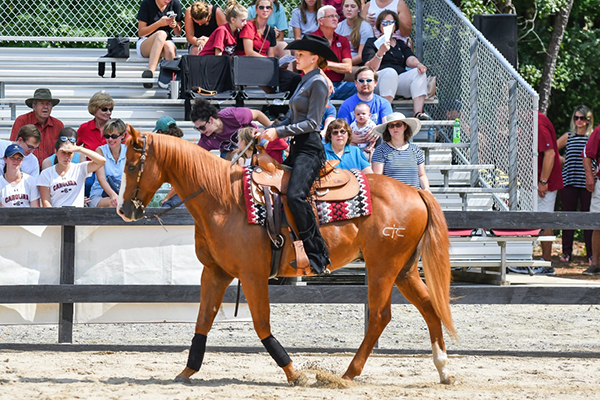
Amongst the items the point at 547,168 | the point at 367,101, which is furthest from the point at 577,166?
the point at 367,101

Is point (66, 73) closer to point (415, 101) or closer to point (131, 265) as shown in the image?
point (415, 101)

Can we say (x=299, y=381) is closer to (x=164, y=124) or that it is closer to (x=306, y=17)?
(x=164, y=124)

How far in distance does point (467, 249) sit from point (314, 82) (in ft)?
16.8

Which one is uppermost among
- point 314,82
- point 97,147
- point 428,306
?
point 314,82

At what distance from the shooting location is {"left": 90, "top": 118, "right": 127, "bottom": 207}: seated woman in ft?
29.7

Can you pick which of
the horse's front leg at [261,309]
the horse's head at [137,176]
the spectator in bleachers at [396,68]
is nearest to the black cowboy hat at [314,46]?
the horse's head at [137,176]

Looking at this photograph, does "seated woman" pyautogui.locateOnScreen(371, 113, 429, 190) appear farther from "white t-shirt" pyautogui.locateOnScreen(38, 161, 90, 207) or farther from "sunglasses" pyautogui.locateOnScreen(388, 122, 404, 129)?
"white t-shirt" pyautogui.locateOnScreen(38, 161, 90, 207)

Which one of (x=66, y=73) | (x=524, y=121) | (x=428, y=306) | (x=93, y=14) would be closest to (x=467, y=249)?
(x=524, y=121)

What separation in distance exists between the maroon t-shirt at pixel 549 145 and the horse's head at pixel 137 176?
8315 mm

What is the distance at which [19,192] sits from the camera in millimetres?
8758

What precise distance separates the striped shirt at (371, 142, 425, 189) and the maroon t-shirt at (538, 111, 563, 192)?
4.45m

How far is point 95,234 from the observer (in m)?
7.85

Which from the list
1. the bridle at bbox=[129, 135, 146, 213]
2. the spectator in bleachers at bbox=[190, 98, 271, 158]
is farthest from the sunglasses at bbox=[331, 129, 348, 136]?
the bridle at bbox=[129, 135, 146, 213]

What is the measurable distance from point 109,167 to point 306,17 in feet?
17.8
